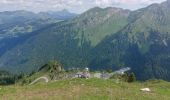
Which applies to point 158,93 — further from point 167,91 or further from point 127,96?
point 127,96

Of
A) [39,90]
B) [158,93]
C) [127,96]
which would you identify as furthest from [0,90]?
[158,93]

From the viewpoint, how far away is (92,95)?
42469 millimetres

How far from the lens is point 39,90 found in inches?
1831

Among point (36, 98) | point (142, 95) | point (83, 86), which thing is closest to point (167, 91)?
point (142, 95)

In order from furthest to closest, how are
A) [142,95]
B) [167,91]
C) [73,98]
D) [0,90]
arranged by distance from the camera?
[167,91] → [0,90] → [142,95] → [73,98]

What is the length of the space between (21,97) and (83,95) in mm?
7327

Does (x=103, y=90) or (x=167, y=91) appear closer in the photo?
(x=103, y=90)

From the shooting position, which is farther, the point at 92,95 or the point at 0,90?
the point at 0,90

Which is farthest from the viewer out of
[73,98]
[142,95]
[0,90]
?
[0,90]

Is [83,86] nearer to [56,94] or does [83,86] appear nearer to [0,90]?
Result: [56,94]

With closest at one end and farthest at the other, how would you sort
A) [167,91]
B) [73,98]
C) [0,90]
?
[73,98] → [0,90] → [167,91]

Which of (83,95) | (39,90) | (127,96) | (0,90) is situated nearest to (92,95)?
(83,95)

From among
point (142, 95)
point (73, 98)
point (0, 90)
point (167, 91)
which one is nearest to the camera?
point (73, 98)

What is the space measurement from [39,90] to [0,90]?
535 centimetres
